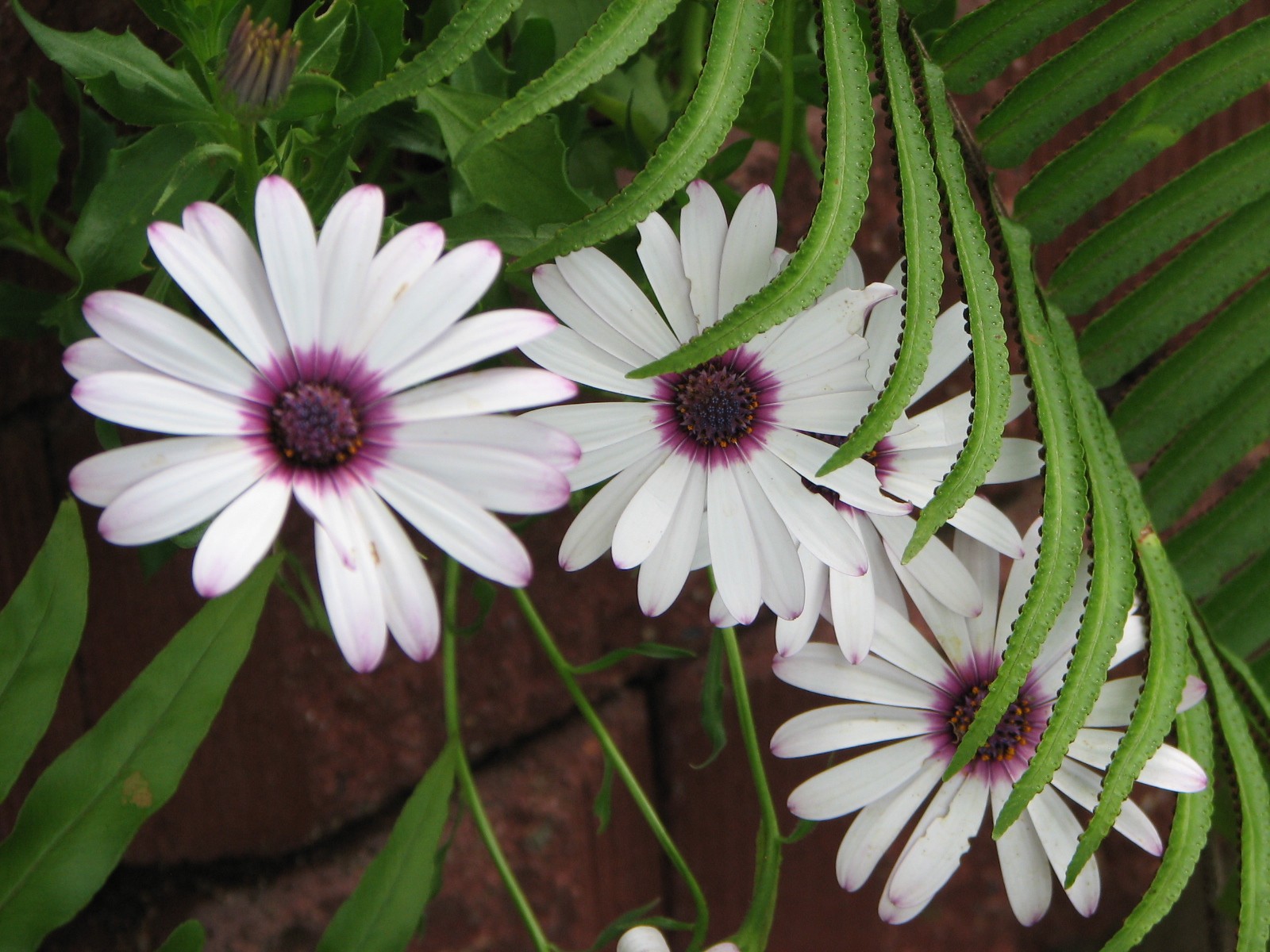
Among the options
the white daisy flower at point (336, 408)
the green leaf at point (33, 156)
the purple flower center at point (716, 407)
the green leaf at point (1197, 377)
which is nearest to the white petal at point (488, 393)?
the white daisy flower at point (336, 408)

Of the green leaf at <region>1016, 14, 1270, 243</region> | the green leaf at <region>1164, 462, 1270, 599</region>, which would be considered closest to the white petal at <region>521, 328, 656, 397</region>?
the green leaf at <region>1016, 14, 1270, 243</region>

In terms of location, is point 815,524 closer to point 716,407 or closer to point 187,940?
point 716,407

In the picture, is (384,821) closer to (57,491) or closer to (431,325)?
(57,491)

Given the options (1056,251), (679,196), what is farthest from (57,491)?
(1056,251)

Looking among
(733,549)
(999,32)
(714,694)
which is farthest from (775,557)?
(999,32)

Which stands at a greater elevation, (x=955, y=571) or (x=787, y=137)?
(x=787, y=137)

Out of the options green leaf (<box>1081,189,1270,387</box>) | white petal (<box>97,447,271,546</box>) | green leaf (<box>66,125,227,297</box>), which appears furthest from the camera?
green leaf (<box>1081,189,1270,387</box>)

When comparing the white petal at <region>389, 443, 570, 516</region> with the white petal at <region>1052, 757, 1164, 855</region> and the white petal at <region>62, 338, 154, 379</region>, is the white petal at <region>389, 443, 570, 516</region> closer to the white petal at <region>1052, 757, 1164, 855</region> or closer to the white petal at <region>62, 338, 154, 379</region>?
the white petal at <region>62, 338, 154, 379</region>
